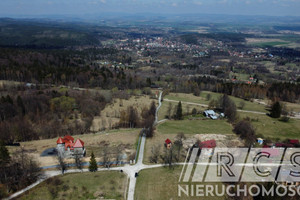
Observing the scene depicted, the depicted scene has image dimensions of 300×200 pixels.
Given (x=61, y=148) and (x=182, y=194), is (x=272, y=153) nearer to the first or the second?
(x=182, y=194)

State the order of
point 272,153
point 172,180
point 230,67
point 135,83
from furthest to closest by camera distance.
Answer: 1. point 230,67
2. point 135,83
3. point 272,153
4. point 172,180

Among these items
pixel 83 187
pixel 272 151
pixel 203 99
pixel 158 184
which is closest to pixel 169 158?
pixel 158 184

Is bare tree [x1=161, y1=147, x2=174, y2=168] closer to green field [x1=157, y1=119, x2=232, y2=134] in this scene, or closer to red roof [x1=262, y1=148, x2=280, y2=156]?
green field [x1=157, y1=119, x2=232, y2=134]

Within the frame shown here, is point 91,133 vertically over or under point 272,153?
under

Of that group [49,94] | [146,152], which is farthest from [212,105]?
[49,94]

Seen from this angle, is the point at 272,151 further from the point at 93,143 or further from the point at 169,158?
the point at 93,143

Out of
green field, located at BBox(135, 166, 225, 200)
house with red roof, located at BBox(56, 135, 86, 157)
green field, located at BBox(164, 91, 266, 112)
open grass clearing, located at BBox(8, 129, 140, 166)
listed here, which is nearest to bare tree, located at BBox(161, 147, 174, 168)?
green field, located at BBox(135, 166, 225, 200)

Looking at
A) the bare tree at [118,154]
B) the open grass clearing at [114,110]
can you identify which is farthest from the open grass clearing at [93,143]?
the open grass clearing at [114,110]

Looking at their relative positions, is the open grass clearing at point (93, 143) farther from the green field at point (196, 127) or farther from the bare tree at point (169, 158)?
the green field at point (196, 127)
